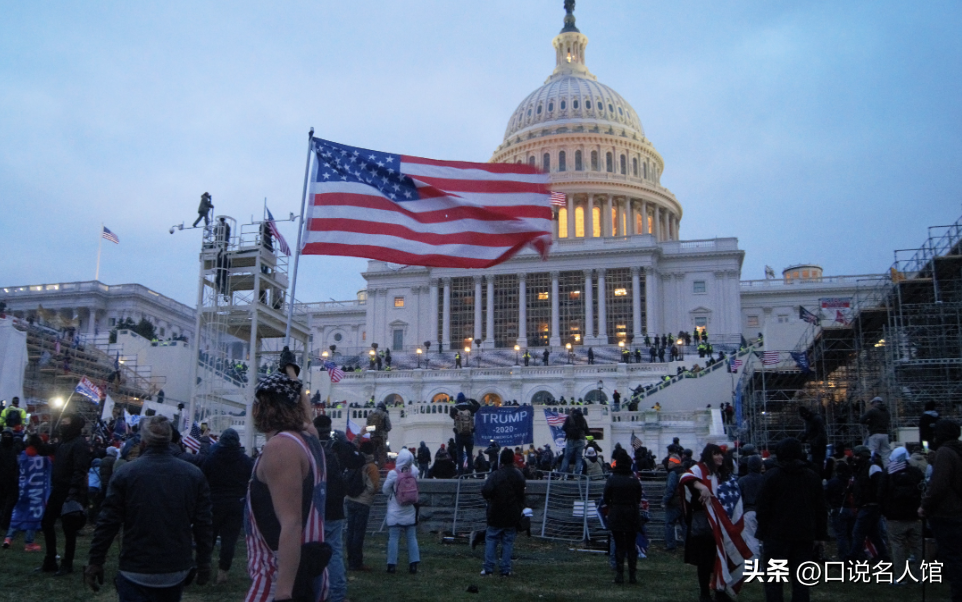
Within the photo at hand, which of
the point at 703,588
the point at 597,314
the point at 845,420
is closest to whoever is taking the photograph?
the point at 703,588

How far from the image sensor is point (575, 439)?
2306cm

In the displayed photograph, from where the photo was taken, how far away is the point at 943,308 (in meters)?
32.0

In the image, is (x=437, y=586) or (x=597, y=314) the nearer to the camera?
(x=437, y=586)

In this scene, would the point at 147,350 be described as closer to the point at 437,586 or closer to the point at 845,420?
the point at 845,420

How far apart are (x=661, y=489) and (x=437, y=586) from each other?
935 cm

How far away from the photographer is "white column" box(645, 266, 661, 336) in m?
75.4

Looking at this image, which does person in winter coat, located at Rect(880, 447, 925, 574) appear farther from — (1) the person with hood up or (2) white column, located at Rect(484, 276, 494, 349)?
(2) white column, located at Rect(484, 276, 494, 349)

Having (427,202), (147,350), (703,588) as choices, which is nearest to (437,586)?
(703,588)

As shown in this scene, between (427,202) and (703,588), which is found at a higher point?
(427,202)

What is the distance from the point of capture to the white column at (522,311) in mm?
77588

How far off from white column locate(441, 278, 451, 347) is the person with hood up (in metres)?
55.3

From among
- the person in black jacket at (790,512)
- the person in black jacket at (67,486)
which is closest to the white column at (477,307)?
the person in black jacket at (67,486)

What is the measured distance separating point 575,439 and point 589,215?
7323cm


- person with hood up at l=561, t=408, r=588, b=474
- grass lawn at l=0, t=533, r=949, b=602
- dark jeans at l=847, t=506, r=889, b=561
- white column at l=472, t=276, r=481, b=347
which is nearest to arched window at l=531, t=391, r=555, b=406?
white column at l=472, t=276, r=481, b=347
